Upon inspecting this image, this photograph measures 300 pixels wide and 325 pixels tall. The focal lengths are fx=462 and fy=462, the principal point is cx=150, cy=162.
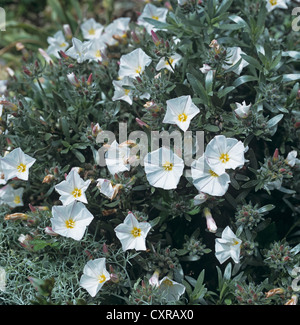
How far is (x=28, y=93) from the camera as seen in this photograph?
9.78 ft

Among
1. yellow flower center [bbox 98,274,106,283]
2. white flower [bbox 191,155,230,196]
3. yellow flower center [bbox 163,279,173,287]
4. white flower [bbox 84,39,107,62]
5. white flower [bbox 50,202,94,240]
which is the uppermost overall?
white flower [bbox 84,39,107,62]

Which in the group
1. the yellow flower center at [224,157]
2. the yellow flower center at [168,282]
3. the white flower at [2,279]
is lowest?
the white flower at [2,279]

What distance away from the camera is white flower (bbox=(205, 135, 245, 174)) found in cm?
206

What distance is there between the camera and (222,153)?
6.88 ft

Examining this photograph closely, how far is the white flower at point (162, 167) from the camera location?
212 cm

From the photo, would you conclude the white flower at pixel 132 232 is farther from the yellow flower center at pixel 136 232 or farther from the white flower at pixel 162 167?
the white flower at pixel 162 167

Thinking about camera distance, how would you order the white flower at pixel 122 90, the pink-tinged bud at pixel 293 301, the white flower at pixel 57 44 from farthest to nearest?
the white flower at pixel 57 44 < the white flower at pixel 122 90 < the pink-tinged bud at pixel 293 301

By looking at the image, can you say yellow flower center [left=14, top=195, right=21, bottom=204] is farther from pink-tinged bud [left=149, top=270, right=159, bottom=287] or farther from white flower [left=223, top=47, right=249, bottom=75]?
white flower [left=223, top=47, right=249, bottom=75]

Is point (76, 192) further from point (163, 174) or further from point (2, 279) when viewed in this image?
point (2, 279)

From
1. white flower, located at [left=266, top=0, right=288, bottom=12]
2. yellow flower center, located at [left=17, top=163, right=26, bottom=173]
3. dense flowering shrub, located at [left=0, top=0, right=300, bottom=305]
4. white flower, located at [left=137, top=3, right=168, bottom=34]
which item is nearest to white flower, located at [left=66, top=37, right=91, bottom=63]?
dense flowering shrub, located at [left=0, top=0, right=300, bottom=305]

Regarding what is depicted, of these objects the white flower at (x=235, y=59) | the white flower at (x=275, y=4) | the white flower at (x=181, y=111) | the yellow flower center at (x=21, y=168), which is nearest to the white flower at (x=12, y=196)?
the yellow flower center at (x=21, y=168)

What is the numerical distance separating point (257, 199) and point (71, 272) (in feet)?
3.28

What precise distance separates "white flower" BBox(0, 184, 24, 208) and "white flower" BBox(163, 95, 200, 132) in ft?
3.11
